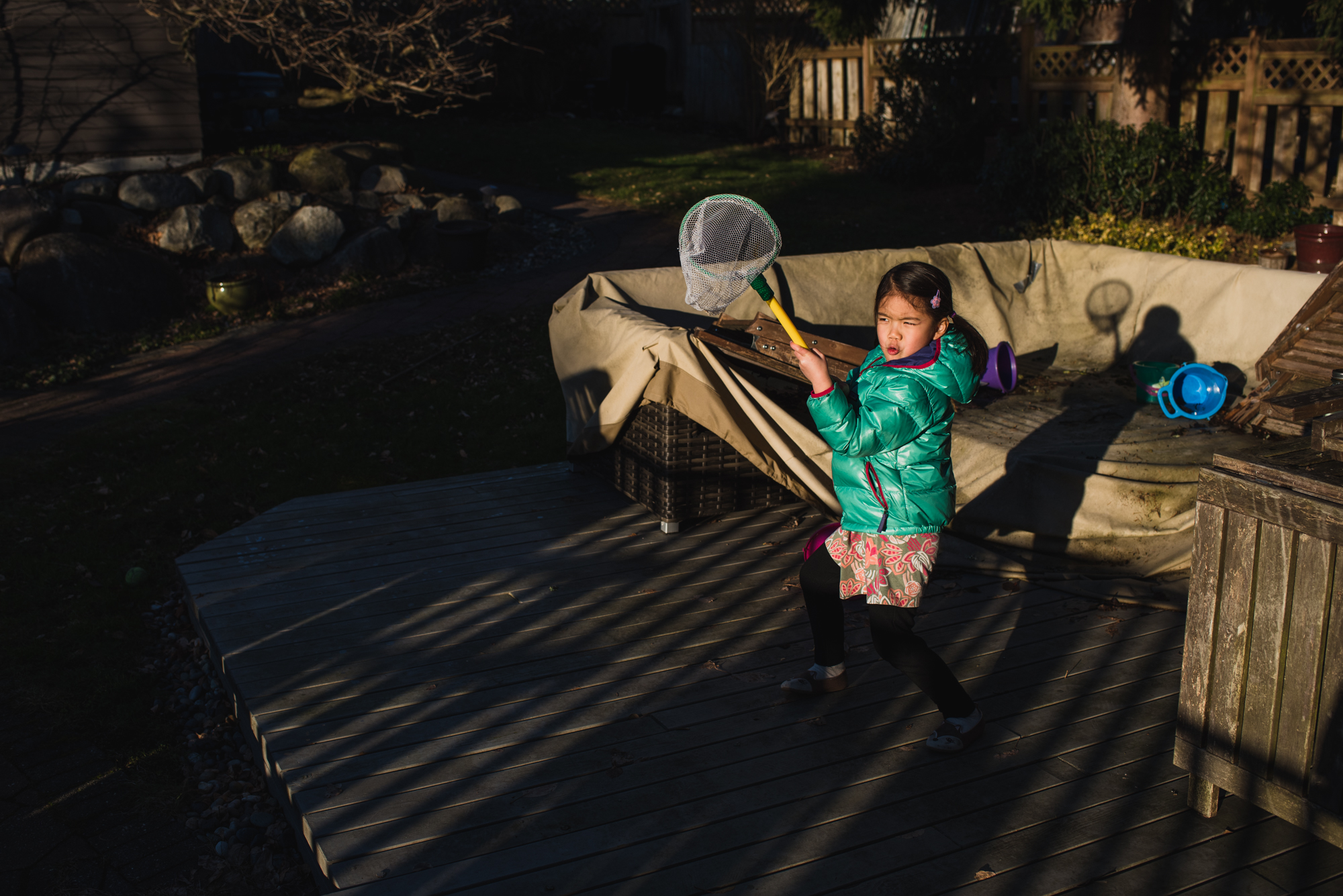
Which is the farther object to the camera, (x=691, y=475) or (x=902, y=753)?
(x=691, y=475)

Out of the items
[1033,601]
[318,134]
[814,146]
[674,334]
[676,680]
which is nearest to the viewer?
[676,680]

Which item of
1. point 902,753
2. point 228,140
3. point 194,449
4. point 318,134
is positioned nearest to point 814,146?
point 318,134

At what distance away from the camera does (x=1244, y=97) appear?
1176cm

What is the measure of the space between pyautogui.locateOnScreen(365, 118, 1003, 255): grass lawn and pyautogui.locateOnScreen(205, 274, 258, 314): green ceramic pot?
6.22 meters

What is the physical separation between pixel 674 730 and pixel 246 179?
1239 cm

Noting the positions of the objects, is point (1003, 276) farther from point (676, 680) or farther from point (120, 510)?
point (120, 510)

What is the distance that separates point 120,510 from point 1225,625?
6.46 metres

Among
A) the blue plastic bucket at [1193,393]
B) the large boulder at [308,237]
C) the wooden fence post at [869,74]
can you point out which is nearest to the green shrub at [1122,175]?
the wooden fence post at [869,74]

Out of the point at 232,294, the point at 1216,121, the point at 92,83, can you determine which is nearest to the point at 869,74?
the point at 1216,121

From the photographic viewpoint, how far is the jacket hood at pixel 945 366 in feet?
10.7

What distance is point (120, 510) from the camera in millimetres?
6762

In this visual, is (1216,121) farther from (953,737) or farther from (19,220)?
(19,220)

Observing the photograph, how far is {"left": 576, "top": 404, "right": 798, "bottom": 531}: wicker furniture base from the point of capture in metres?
5.40

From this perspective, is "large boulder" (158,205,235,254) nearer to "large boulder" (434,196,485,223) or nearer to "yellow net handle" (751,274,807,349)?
"large boulder" (434,196,485,223)
